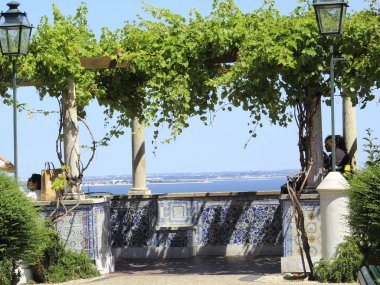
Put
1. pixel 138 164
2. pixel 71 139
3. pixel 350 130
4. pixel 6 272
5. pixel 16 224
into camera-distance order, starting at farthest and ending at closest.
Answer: pixel 138 164, pixel 350 130, pixel 71 139, pixel 6 272, pixel 16 224

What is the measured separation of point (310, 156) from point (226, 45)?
2.11 meters

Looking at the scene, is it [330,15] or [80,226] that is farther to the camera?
[80,226]

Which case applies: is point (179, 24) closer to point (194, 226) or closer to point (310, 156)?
point (310, 156)

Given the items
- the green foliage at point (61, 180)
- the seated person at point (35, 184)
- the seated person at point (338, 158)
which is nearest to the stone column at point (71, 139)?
the green foliage at point (61, 180)

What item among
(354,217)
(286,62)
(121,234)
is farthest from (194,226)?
(354,217)

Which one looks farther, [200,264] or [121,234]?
[121,234]

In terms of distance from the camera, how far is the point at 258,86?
15820 millimetres

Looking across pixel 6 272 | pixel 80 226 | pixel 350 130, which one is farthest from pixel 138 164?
pixel 6 272

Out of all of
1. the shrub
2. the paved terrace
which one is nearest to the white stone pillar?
the paved terrace

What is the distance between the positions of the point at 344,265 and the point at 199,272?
3.10 meters

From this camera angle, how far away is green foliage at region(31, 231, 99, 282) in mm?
14633

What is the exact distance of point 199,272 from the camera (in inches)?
618

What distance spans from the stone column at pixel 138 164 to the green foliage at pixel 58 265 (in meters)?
4.73

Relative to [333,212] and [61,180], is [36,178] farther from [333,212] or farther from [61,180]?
[333,212]
